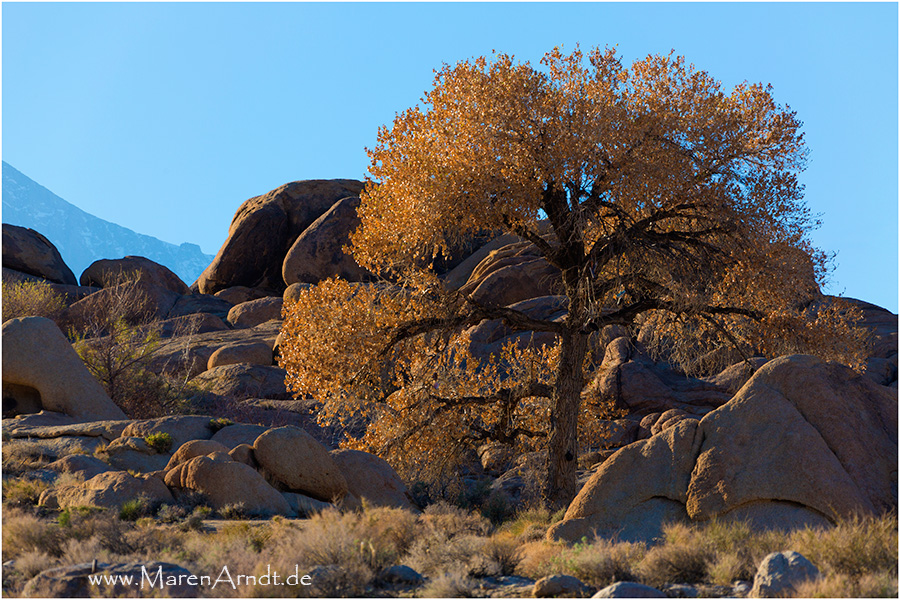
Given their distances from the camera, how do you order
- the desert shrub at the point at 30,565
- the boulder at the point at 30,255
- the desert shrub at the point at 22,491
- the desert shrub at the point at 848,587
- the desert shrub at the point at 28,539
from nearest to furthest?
1. the desert shrub at the point at 848,587
2. the desert shrub at the point at 30,565
3. the desert shrub at the point at 28,539
4. the desert shrub at the point at 22,491
5. the boulder at the point at 30,255

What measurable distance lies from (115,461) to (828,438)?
14692mm

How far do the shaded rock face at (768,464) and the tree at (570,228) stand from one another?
12.8 feet

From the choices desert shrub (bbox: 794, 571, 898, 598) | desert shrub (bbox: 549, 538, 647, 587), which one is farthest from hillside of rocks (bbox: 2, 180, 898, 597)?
desert shrub (bbox: 794, 571, 898, 598)

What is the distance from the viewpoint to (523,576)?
8672 mm

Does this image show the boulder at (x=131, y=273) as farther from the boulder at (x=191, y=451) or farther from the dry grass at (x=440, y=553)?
the dry grass at (x=440, y=553)

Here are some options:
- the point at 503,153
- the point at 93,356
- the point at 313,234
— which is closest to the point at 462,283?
the point at 313,234

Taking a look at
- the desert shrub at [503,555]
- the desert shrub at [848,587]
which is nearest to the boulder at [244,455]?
the desert shrub at [503,555]

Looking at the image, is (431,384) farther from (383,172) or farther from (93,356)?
(93,356)

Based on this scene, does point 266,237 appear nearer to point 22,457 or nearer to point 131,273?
point 131,273

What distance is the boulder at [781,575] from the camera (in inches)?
271

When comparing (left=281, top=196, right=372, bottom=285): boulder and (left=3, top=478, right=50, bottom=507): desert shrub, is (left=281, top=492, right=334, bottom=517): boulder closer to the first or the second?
(left=3, top=478, right=50, bottom=507): desert shrub

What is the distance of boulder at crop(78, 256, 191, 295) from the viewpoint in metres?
50.5

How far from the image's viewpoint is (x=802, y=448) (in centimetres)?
974

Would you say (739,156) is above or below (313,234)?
below
